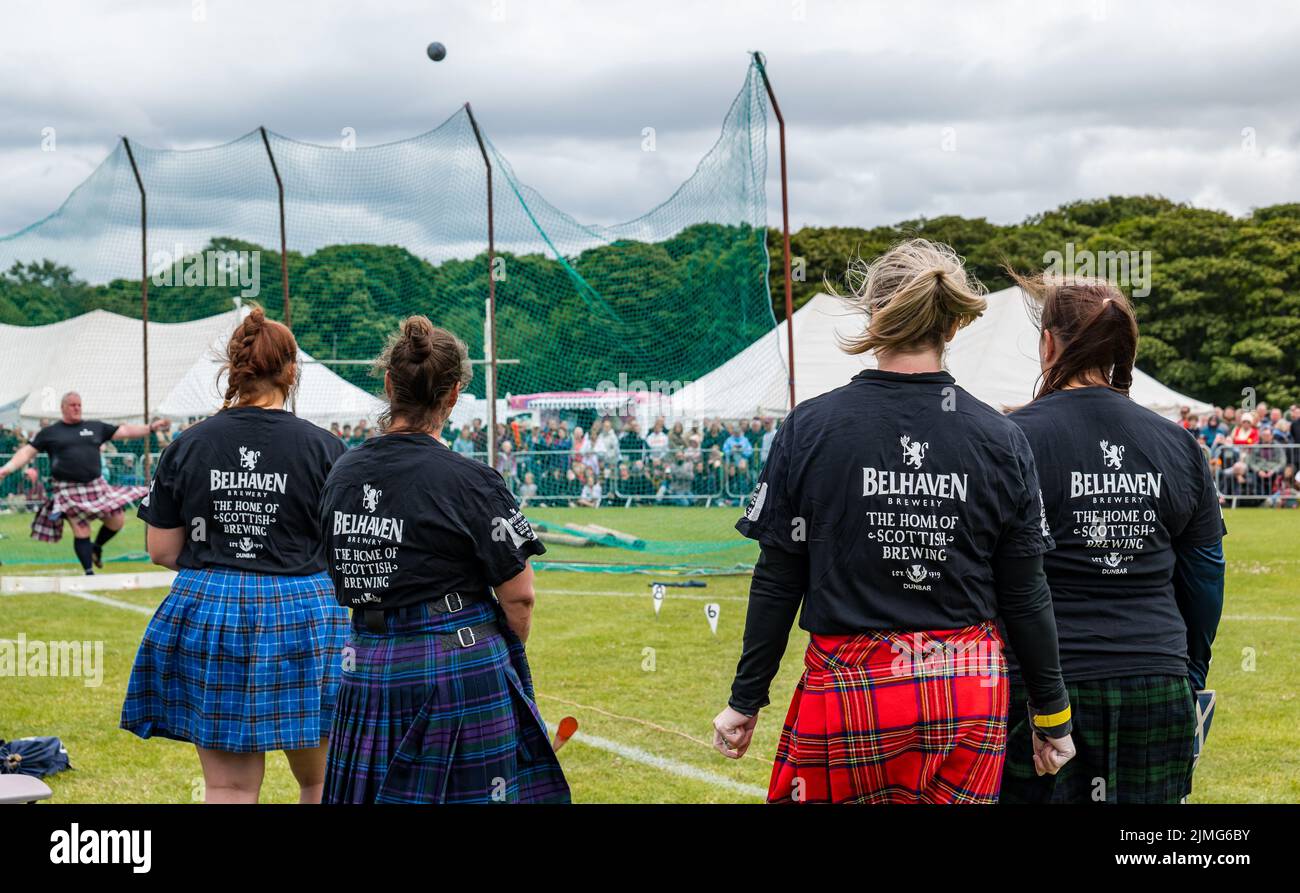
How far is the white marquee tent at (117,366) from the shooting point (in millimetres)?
16203

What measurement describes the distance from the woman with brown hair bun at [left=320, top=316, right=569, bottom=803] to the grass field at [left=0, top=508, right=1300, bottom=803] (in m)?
1.70

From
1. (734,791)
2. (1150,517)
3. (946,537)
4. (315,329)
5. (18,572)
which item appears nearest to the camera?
(946,537)

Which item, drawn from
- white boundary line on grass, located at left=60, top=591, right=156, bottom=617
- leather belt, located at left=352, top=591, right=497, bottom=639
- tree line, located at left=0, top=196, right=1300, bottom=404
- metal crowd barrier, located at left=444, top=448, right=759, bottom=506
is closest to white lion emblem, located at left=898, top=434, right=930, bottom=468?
leather belt, located at left=352, top=591, right=497, bottom=639

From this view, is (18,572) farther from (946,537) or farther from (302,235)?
(946,537)

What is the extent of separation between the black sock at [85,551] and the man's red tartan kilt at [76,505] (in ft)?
0.65

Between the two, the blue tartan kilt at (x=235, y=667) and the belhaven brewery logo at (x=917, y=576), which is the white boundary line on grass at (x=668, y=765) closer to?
the blue tartan kilt at (x=235, y=667)

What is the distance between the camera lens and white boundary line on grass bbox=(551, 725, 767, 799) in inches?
177

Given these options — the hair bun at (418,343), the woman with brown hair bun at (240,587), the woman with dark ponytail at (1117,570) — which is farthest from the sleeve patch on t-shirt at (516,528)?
the woman with dark ponytail at (1117,570)

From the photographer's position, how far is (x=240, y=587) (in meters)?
3.46

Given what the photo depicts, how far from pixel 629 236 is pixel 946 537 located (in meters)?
11.3

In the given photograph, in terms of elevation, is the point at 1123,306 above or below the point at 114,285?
below

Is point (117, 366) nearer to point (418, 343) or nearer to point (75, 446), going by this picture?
point (75, 446)

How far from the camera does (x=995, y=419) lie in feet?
7.56
